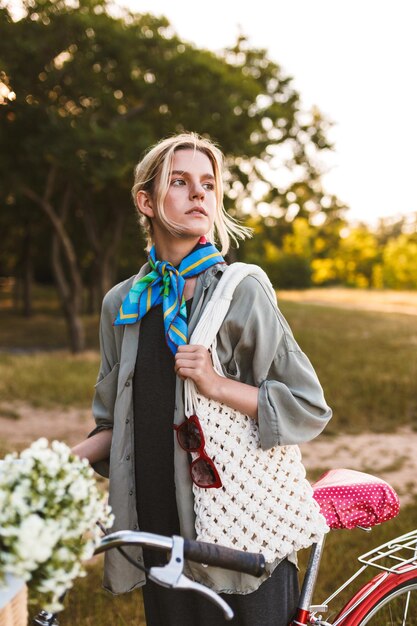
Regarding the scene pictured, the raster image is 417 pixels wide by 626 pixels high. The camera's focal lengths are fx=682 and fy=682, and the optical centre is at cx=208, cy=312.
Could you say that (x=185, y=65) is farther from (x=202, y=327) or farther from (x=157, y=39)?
(x=202, y=327)

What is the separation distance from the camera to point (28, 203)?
2202 centimetres

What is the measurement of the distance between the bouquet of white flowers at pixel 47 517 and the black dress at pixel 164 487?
0.70 metres

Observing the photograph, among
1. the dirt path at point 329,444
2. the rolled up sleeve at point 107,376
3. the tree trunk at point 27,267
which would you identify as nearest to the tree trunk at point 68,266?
the dirt path at point 329,444

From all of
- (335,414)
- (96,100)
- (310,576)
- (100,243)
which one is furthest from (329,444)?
(100,243)

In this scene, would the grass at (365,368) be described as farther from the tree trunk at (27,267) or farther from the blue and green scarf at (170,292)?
the tree trunk at (27,267)

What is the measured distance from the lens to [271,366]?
6.33ft

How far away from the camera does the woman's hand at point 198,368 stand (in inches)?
71.1

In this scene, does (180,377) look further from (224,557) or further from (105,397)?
(224,557)

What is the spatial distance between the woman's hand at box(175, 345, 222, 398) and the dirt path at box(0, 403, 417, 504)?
5233 millimetres

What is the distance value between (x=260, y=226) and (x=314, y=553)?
91.0 feet

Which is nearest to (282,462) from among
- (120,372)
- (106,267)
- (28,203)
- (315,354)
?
(120,372)

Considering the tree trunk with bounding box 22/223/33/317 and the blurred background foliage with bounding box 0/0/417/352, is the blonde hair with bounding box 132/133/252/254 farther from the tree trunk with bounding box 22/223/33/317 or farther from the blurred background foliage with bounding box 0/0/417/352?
the tree trunk with bounding box 22/223/33/317

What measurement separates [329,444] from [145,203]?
7141 millimetres

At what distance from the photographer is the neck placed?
206 cm
